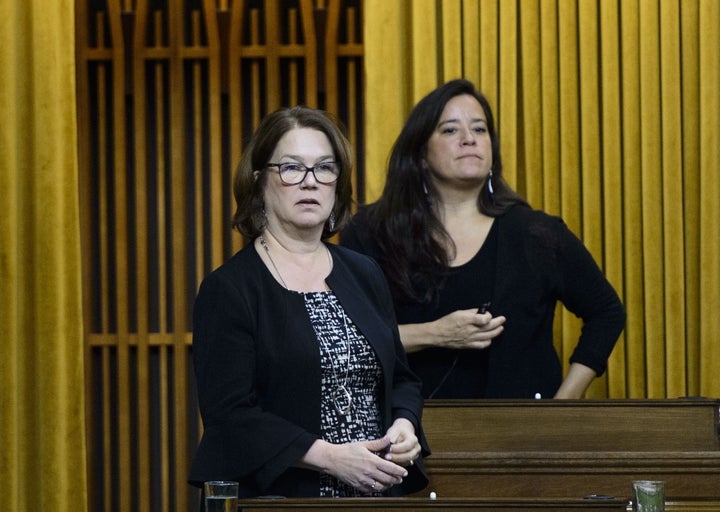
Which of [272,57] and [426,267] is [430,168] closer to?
[426,267]

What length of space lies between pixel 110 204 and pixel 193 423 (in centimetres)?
105

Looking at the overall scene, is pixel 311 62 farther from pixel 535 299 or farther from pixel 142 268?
pixel 535 299

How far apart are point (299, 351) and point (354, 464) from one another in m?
0.25

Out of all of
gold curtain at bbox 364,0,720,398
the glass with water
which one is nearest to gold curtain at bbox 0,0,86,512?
gold curtain at bbox 364,0,720,398

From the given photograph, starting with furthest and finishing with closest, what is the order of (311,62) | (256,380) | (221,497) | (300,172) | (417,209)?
(311,62) < (417,209) < (300,172) < (256,380) < (221,497)

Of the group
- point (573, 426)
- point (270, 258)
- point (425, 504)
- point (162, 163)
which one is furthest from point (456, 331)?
point (162, 163)

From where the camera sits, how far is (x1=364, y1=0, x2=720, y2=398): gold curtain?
17.1ft

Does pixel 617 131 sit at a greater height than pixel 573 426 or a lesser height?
greater

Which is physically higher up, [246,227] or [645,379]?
[246,227]

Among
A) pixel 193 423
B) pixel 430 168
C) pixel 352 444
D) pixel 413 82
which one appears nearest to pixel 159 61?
pixel 413 82

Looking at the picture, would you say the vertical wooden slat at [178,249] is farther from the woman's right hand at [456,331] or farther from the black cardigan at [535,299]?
the woman's right hand at [456,331]

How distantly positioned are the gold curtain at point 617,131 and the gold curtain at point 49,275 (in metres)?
1.19

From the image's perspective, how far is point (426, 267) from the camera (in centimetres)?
387

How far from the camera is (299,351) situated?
2658 millimetres
